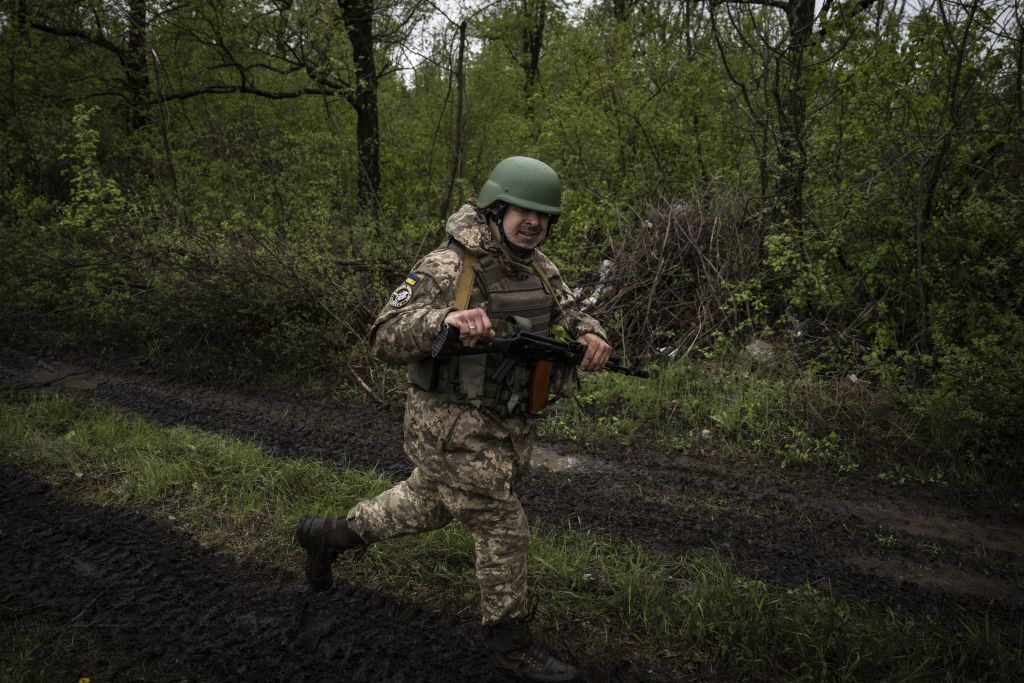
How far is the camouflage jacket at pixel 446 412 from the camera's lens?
2.71 m

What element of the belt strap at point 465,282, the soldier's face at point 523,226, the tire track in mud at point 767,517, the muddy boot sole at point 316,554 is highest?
the soldier's face at point 523,226

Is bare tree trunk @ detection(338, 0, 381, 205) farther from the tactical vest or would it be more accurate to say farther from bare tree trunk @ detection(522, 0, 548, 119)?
the tactical vest

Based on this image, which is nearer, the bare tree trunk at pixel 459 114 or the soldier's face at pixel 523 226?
the soldier's face at pixel 523 226

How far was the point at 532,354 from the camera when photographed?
2.82m

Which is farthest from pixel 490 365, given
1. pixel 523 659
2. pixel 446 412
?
pixel 523 659

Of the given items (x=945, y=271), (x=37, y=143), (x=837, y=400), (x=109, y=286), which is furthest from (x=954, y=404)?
(x=37, y=143)

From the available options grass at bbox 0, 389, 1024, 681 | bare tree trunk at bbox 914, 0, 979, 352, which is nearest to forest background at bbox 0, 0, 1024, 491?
bare tree trunk at bbox 914, 0, 979, 352

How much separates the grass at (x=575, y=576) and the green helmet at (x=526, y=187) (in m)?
1.79

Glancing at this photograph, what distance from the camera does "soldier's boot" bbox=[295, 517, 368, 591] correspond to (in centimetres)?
319

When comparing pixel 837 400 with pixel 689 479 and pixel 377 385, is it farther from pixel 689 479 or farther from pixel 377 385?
pixel 377 385

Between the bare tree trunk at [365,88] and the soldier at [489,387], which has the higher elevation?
the bare tree trunk at [365,88]

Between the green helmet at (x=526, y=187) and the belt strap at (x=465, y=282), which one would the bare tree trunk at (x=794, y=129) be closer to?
the green helmet at (x=526, y=187)

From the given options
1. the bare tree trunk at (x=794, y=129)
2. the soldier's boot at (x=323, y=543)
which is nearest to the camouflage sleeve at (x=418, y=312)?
the soldier's boot at (x=323, y=543)

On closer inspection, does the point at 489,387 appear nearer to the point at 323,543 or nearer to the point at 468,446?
the point at 468,446
